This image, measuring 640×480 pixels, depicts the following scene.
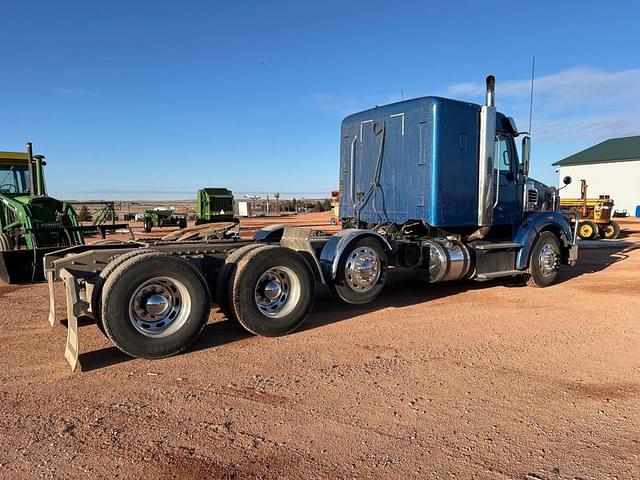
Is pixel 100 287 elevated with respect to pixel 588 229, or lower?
elevated

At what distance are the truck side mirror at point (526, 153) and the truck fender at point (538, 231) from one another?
0.89 m

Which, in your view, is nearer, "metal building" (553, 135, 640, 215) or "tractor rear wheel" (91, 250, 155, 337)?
"tractor rear wheel" (91, 250, 155, 337)

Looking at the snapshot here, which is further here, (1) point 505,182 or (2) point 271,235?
(1) point 505,182

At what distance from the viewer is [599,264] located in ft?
43.4

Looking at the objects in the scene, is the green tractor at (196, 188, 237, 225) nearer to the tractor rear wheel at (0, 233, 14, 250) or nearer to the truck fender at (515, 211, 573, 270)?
the tractor rear wheel at (0, 233, 14, 250)

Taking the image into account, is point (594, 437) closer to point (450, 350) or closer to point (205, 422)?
point (450, 350)

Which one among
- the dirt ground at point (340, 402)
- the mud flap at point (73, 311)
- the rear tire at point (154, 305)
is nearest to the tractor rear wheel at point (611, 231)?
the dirt ground at point (340, 402)

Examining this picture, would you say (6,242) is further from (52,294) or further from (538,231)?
(538,231)

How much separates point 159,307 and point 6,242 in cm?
649

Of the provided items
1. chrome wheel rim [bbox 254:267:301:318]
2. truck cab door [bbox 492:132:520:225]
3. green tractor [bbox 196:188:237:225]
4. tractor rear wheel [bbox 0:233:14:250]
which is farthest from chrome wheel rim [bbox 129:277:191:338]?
green tractor [bbox 196:188:237:225]

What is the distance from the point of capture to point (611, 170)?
48438mm

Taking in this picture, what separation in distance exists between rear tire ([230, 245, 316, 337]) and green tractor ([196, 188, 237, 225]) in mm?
21678

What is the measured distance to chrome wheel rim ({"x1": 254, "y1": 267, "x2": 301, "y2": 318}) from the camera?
6.19 m

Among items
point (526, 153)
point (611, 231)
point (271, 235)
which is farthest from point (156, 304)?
point (611, 231)
